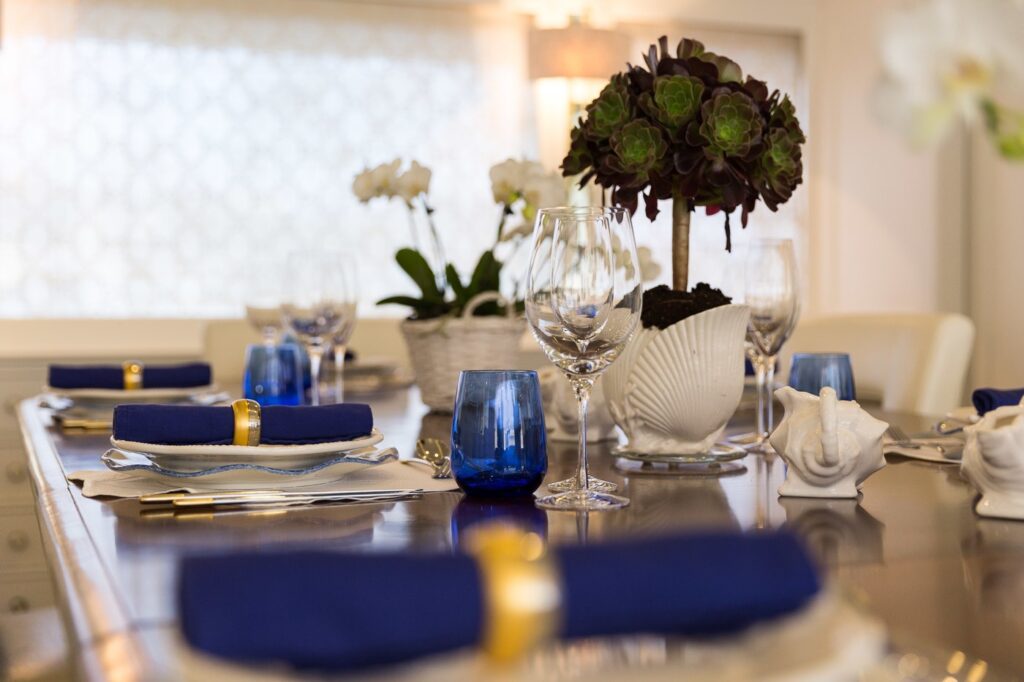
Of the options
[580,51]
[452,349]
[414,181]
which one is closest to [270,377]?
[452,349]

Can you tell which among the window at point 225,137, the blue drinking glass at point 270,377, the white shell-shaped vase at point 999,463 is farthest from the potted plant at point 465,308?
the window at point 225,137

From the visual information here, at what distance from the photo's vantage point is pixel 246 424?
1.07m

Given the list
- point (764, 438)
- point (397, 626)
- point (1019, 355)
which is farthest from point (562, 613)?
point (1019, 355)

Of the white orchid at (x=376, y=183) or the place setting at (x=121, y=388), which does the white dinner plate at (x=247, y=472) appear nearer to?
the place setting at (x=121, y=388)

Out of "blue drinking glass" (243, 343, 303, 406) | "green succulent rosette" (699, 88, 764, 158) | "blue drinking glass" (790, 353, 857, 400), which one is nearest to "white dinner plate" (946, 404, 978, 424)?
"blue drinking glass" (790, 353, 857, 400)

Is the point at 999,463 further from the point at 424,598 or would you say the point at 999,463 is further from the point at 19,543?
the point at 19,543

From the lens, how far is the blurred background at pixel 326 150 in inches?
177

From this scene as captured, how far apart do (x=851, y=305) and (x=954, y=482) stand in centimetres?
438

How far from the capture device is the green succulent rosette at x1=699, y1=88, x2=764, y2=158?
47.6 inches

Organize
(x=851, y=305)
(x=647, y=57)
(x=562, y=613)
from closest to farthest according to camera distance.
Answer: (x=562, y=613), (x=647, y=57), (x=851, y=305)

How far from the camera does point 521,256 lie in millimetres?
4992

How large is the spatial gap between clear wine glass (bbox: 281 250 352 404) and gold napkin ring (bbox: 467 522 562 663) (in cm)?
157

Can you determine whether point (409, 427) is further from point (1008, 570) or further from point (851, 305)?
point (851, 305)

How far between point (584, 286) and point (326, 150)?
397 centimetres
